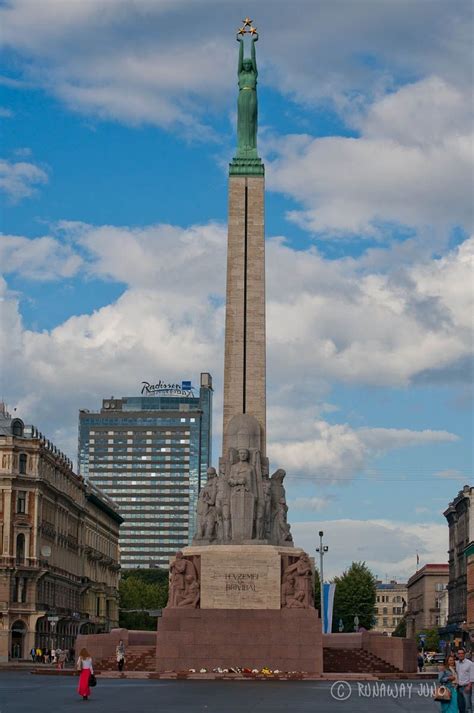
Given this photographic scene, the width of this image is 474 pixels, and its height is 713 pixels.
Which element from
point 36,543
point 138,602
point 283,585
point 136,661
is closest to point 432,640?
point 138,602

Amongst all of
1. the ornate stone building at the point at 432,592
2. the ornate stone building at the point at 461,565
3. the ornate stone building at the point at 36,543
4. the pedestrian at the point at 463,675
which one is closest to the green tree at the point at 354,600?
the ornate stone building at the point at 461,565

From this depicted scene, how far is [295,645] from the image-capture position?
4788cm

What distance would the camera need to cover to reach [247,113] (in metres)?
64.2

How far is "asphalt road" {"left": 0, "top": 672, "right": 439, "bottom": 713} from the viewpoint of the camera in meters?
29.7

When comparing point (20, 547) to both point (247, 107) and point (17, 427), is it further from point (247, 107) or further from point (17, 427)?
point (247, 107)

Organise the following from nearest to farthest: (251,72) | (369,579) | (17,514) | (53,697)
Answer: (53,697) < (251,72) < (17,514) < (369,579)

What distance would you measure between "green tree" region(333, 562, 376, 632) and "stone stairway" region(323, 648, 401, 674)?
2696 inches

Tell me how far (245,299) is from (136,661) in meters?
18.6

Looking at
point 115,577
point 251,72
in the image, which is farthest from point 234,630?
point 115,577

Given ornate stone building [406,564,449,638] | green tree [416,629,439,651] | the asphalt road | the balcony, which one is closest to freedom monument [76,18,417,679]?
the asphalt road

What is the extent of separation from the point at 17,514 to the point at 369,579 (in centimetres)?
4320

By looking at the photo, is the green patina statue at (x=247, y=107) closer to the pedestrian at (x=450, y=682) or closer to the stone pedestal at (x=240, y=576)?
the stone pedestal at (x=240, y=576)

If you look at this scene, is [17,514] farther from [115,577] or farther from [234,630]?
[115,577]

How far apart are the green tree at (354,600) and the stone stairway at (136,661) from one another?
230ft
